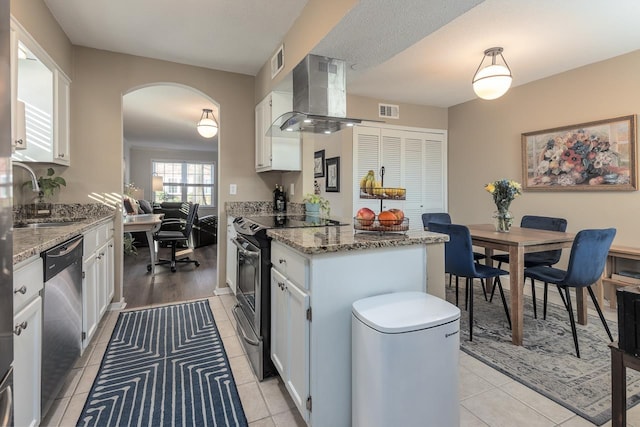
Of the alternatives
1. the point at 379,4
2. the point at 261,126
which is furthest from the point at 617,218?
the point at 261,126

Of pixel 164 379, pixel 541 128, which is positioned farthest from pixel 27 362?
pixel 541 128

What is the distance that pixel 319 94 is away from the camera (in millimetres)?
2424

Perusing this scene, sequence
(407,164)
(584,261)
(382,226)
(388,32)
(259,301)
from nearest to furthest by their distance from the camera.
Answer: (382,226) → (259,301) → (388,32) → (584,261) → (407,164)

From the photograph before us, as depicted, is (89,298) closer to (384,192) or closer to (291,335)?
(291,335)

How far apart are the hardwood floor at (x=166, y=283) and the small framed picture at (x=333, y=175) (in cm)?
211

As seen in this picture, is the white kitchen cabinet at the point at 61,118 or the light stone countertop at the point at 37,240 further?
the white kitchen cabinet at the point at 61,118

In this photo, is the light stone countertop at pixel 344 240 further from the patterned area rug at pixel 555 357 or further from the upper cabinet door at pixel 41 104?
the upper cabinet door at pixel 41 104

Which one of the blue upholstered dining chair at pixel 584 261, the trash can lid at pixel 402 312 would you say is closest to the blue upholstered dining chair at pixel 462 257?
the blue upholstered dining chair at pixel 584 261

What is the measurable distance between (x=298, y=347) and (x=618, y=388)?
4.33 feet

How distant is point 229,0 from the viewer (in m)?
2.31

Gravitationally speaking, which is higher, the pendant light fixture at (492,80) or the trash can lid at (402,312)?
the pendant light fixture at (492,80)

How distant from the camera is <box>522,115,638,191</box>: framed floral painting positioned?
3.24m

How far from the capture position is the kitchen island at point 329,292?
1408 millimetres

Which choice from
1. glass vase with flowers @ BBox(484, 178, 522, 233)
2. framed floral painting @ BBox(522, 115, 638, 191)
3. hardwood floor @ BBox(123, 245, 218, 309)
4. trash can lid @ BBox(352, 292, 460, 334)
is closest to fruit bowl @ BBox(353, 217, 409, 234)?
trash can lid @ BBox(352, 292, 460, 334)
